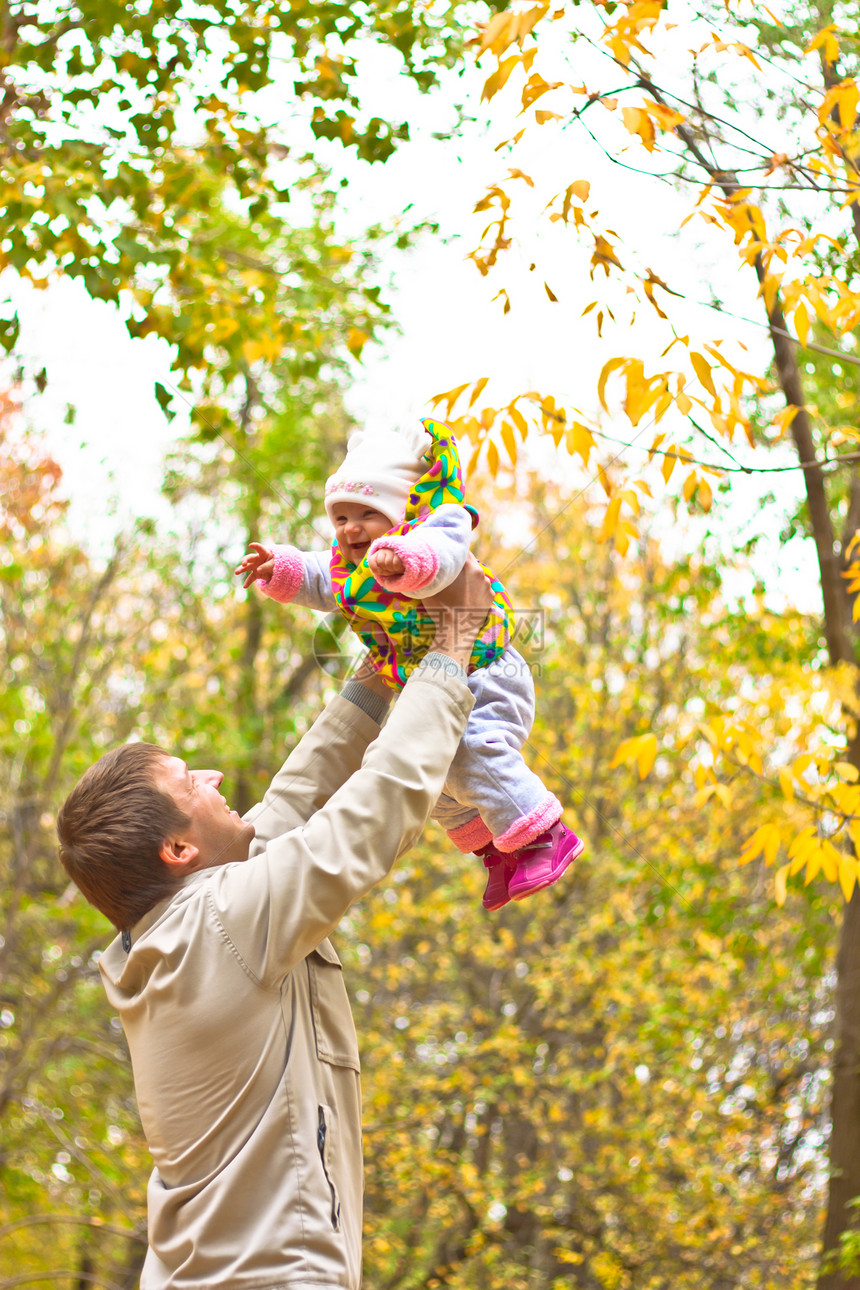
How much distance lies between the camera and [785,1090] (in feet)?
23.2

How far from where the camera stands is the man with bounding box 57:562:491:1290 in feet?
4.88

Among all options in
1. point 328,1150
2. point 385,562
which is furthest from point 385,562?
point 328,1150

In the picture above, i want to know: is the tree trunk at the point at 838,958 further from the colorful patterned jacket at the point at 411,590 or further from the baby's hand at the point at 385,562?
the baby's hand at the point at 385,562

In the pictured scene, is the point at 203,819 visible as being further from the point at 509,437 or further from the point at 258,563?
the point at 509,437

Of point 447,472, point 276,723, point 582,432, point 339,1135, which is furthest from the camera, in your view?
point 276,723

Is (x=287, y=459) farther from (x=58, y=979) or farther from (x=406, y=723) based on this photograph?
(x=406, y=723)

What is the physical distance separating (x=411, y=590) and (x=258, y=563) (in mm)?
377

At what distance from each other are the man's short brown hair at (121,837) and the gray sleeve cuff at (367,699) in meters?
0.40

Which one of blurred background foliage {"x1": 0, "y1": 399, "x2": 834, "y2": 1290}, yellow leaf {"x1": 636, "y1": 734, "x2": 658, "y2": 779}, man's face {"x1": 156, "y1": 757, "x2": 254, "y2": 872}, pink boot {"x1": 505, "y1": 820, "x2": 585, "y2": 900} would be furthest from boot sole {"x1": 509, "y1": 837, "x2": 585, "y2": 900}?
blurred background foliage {"x1": 0, "y1": 399, "x2": 834, "y2": 1290}

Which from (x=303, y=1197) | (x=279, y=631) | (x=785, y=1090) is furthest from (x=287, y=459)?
(x=303, y=1197)

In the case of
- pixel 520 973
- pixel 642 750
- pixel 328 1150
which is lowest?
pixel 520 973

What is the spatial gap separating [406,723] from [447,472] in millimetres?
513

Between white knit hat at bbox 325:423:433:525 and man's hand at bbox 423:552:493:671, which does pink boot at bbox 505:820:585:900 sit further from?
white knit hat at bbox 325:423:433:525

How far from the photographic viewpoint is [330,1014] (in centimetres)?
167
